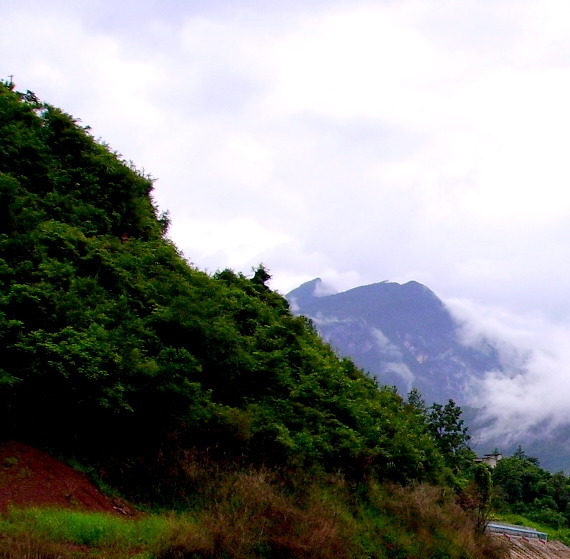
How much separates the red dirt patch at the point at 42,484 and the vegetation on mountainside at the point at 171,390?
1.65 ft

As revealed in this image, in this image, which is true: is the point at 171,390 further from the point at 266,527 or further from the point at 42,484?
the point at 266,527

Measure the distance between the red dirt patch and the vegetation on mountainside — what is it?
1.65 ft

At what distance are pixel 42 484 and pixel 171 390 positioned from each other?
2879 millimetres

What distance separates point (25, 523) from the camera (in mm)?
7633

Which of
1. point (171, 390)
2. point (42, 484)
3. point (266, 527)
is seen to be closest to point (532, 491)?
point (266, 527)

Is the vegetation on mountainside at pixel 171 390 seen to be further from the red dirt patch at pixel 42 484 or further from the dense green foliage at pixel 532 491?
the dense green foliage at pixel 532 491

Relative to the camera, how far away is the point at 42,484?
9.17m

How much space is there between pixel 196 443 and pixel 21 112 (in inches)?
413

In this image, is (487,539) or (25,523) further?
(487,539)

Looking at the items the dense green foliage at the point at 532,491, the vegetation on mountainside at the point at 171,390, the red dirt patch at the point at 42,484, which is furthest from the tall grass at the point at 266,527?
the dense green foliage at the point at 532,491

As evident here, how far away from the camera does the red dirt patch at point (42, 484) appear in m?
8.71

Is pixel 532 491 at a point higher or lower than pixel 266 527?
lower

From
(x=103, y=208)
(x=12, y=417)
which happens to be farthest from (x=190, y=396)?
(x=103, y=208)

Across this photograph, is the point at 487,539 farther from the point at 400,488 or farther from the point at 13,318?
the point at 13,318
